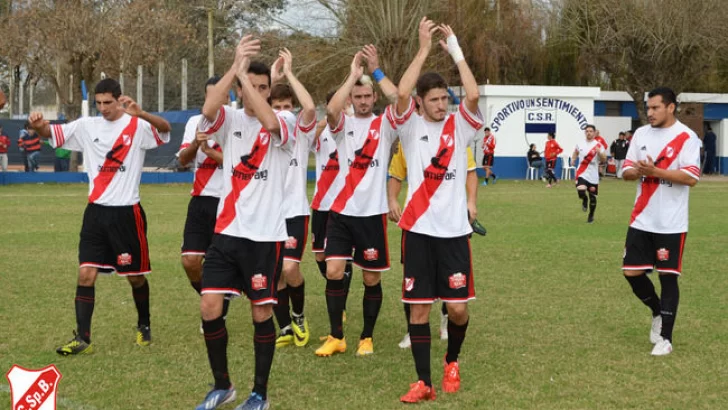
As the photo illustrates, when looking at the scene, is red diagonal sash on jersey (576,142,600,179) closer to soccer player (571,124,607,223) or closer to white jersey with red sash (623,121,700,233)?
soccer player (571,124,607,223)

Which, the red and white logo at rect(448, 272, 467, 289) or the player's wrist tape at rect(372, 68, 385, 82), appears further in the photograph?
the player's wrist tape at rect(372, 68, 385, 82)

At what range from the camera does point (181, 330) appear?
8188 mm

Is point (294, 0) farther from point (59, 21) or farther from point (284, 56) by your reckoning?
point (284, 56)

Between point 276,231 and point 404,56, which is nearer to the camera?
point 276,231

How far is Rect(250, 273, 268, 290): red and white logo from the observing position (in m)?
5.75

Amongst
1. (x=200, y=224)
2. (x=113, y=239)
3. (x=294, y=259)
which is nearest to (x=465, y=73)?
(x=294, y=259)

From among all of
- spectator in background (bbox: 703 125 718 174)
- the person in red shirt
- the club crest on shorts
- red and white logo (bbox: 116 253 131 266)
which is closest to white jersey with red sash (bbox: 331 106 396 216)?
red and white logo (bbox: 116 253 131 266)

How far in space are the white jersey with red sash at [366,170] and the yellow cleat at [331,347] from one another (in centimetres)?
109

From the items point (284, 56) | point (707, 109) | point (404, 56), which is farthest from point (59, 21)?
point (707, 109)

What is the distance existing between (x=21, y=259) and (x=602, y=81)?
130 ft

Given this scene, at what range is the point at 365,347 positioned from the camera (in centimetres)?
743

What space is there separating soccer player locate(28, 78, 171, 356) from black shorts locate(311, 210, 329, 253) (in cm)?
171

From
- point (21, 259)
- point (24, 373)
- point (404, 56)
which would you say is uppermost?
point (404, 56)

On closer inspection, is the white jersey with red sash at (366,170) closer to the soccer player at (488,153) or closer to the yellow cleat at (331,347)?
the yellow cleat at (331,347)
